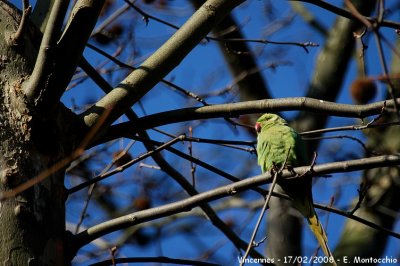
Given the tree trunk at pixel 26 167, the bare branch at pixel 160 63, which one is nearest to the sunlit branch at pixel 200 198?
the tree trunk at pixel 26 167

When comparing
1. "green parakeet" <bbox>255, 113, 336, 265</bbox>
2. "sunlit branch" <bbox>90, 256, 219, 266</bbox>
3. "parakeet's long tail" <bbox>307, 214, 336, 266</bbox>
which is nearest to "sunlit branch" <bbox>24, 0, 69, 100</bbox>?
"sunlit branch" <bbox>90, 256, 219, 266</bbox>

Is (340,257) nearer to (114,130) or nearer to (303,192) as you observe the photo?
(303,192)

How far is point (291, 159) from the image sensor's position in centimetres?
322

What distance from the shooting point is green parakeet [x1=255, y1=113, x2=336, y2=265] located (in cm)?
308

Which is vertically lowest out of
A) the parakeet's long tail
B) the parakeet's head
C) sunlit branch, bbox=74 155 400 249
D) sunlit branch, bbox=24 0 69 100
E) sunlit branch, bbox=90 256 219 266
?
sunlit branch, bbox=90 256 219 266

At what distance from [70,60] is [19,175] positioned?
45 cm

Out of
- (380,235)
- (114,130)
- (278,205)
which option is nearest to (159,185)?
(278,205)

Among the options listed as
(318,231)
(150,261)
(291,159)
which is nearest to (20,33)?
(150,261)

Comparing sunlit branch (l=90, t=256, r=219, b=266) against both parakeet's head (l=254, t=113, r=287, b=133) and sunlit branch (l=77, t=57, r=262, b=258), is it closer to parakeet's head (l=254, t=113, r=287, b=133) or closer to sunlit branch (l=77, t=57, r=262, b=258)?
sunlit branch (l=77, t=57, r=262, b=258)

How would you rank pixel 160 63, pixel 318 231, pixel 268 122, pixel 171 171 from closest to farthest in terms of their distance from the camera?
pixel 160 63 < pixel 171 171 < pixel 318 231 < pixel 268 122

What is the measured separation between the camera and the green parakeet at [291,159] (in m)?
3.08

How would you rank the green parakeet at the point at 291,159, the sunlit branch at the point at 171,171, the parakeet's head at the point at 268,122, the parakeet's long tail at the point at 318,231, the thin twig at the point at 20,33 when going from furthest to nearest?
the parakeet's head at the point at 268,122
the green parakeet at the point at 291,159
the parakeet's long tail at the point at 318,231
the sunlit branch at the point at 171,171
the thin twig at the point at 20,33

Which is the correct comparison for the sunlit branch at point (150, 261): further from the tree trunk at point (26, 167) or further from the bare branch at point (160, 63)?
the bare branch at point (160, 63)

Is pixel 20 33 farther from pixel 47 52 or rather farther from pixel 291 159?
pixel 291 159
